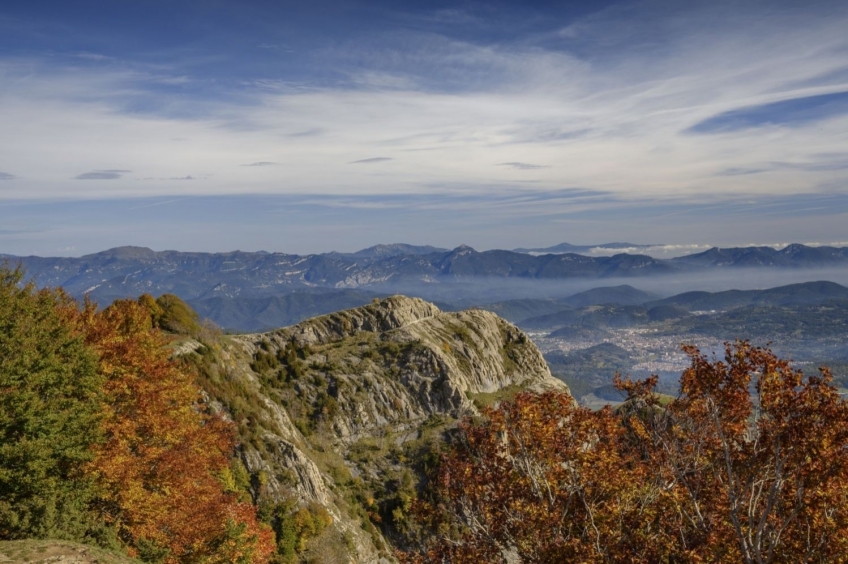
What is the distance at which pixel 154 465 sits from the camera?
2902 cm

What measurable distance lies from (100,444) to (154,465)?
327 centimetres

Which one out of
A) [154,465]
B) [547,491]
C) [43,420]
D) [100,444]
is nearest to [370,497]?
[154,465]

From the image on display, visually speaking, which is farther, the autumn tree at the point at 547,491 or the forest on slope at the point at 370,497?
the autumn tree at the point at 547,491

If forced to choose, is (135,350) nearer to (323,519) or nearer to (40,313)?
(40,313)

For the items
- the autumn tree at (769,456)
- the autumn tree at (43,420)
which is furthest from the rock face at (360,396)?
the autumn tree at (769,456)

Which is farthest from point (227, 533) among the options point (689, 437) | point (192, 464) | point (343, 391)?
point (343, 391)

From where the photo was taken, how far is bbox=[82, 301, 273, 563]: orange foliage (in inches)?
1075

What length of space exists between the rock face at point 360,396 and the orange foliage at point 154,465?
44.9 ft

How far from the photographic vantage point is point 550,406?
22.1 metres

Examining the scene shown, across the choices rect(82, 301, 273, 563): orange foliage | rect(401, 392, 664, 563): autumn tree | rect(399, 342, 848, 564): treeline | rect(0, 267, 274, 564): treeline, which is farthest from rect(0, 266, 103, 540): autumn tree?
rect(401, 392, 664, 563): autumn tree

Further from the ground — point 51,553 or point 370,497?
point 51,553

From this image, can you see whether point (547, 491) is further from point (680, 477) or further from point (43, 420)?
point (43, 420)

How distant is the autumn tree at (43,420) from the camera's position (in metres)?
22.5

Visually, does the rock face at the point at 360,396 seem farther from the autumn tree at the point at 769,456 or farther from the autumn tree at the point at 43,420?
the autumn tree at the point at 769,456
